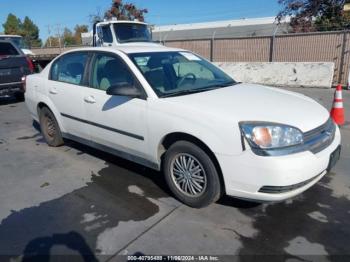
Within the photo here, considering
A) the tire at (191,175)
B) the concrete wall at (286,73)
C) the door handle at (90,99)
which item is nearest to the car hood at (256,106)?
the tire at (191,175)

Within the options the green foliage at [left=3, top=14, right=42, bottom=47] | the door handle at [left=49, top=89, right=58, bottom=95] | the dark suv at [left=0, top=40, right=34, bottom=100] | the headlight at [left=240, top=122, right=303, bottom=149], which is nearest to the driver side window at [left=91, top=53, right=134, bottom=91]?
the door handle at [left=49, top=89, right=58, bottom=95]

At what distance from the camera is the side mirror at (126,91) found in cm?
360

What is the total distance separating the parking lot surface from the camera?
9.39 feet

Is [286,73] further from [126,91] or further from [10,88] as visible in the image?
[126,91]

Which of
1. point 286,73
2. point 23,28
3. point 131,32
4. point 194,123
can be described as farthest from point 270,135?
point 23,28

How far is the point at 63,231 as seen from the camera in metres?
3.13

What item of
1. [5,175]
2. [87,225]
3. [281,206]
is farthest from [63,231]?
[281,206]

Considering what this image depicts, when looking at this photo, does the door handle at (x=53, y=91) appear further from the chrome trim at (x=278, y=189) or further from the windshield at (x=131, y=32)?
the windshield at (x=131, y=32)

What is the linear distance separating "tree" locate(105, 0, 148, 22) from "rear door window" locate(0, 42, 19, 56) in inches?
961

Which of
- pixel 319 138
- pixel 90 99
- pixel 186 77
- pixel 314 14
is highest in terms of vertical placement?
pixel 314 14

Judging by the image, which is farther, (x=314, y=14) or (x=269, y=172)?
(x=314, y=14)

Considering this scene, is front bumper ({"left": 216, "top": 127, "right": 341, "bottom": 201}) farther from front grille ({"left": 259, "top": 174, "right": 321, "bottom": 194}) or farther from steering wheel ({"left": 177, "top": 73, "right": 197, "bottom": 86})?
steering wheel ({"left": 177, "top": 73, "right": 197, "bottom": 86})

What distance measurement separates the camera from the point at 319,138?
319 centimetres

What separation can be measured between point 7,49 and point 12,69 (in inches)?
30.3
